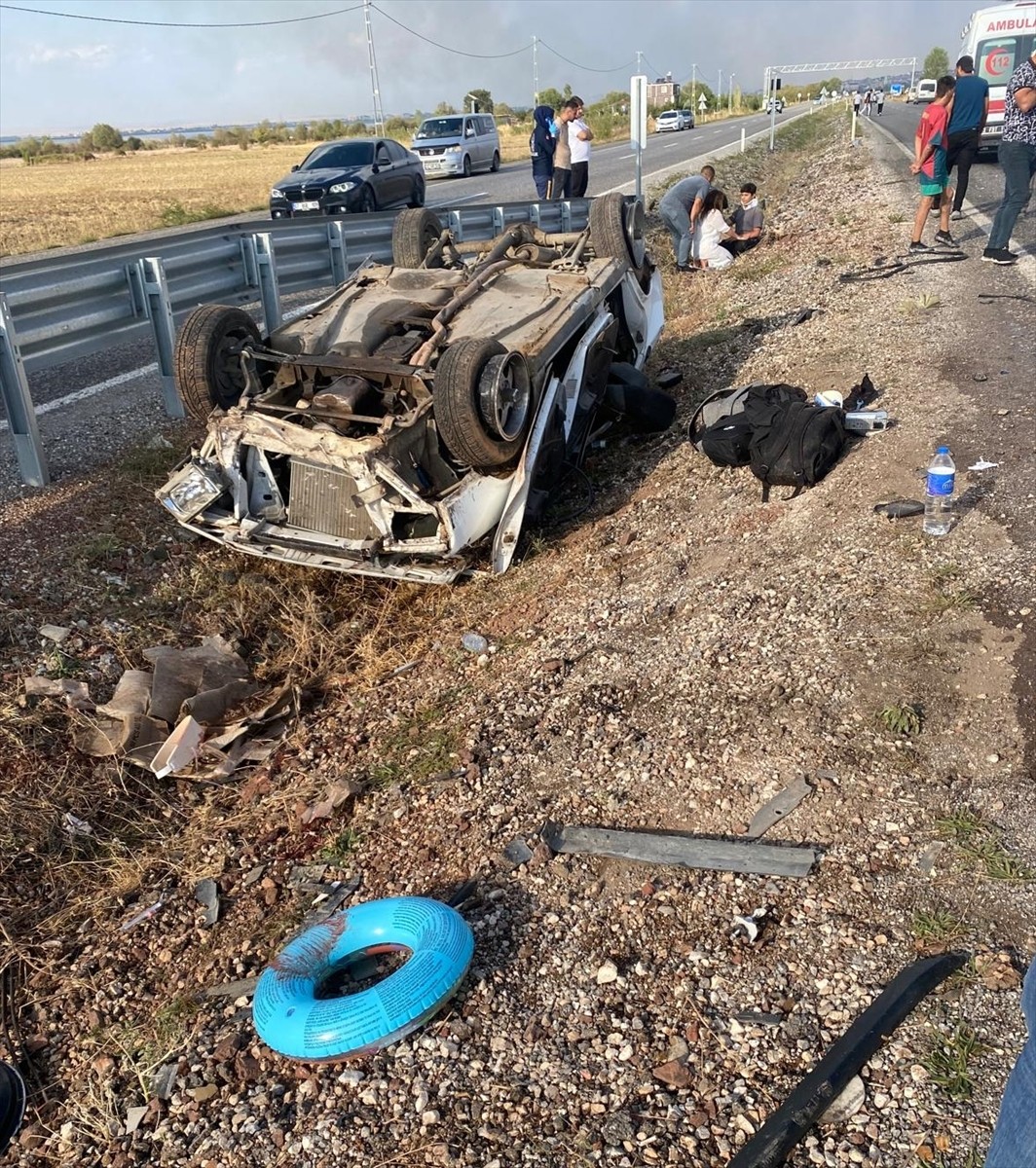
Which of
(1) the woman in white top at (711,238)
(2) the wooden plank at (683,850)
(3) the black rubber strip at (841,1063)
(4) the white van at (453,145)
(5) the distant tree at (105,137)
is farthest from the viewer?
(5) the distant tree at (105,137)

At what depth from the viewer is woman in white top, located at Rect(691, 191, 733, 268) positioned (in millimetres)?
12148

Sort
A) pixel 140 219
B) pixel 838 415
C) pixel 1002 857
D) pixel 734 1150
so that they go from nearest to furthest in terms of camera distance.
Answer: pixel 734 1150, pixel 1002 857, pixel 838 415, pixel 140 219

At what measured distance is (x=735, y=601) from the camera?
4.51 m

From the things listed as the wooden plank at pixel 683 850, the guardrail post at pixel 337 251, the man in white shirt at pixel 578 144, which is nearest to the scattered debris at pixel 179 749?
the wooden plank at pixel 683 850

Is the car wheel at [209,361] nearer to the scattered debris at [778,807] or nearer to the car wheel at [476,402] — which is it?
the car wheel at [476,402]

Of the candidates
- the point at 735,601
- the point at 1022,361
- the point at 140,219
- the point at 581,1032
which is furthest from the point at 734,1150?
the point at 140,219

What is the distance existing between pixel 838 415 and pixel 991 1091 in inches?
161

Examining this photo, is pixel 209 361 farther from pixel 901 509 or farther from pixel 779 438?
pixel 901 509

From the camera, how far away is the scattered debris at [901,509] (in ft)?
15.9

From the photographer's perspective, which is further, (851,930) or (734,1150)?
Answer: (851,930)

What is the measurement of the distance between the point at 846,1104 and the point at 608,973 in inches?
28.0

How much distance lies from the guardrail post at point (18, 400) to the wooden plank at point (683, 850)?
4.32 metres

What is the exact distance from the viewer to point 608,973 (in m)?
2.76

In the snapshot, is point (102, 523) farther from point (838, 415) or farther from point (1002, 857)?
point (1002, 857)
